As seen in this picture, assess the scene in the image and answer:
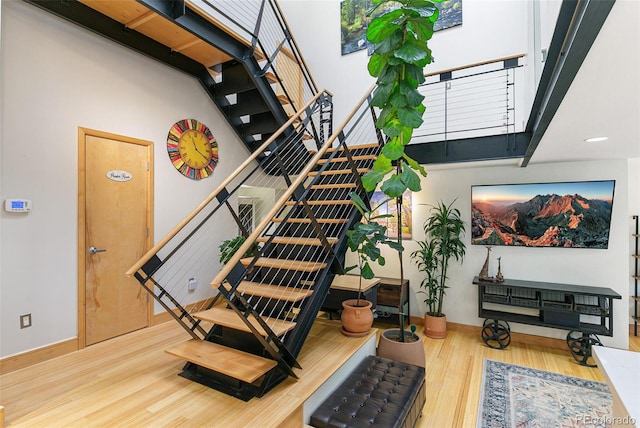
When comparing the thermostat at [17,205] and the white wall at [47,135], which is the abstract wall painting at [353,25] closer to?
the white wall at [47,135]

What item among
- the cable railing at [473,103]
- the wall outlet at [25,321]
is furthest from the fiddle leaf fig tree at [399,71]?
the wall outlet at [25,321]

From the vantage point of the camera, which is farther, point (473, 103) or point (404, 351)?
point (473, 103)

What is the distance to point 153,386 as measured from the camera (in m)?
2.32

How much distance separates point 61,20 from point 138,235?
223cm

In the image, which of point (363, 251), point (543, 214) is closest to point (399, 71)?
point (363, 251)

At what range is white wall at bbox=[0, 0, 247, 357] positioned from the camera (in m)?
2.67

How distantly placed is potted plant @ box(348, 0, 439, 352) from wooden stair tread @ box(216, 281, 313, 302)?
3.28 feet

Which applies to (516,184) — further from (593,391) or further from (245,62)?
(245,62)

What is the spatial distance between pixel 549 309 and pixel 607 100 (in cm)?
271

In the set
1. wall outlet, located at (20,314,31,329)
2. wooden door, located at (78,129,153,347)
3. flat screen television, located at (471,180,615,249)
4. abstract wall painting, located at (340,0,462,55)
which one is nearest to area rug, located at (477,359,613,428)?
flat screen television, located at (471,180,615,249)

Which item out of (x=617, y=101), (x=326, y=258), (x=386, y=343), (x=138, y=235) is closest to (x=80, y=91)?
(x=138, y=235)

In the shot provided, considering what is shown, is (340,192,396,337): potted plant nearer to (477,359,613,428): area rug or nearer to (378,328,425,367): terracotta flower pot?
(378,328,425,367): terracotta flower pot

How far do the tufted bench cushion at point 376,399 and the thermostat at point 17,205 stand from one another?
116 inches

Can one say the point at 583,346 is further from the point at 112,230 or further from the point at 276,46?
the point at 276,46
